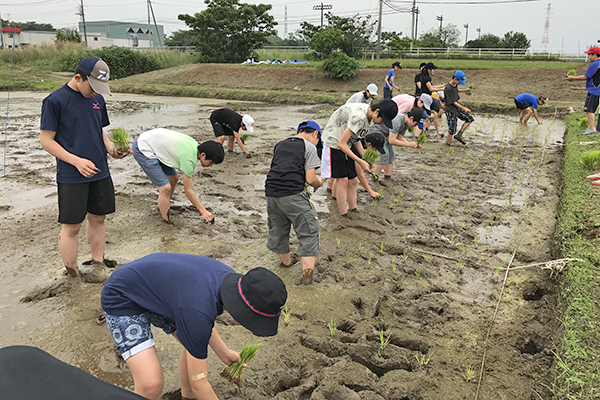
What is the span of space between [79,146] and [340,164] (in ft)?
9.70

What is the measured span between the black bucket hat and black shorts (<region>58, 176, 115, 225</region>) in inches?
91.6

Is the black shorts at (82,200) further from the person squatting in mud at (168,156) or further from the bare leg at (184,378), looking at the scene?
the bare leg at (184,378)

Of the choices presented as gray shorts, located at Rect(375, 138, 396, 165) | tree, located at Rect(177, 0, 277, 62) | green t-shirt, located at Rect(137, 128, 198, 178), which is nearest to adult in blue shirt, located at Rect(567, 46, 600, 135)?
gray shorts, located at Rect(375, 138, 396, 165)

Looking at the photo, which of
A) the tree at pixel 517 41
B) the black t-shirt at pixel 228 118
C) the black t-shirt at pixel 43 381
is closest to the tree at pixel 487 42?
the tree at pixel 517 41

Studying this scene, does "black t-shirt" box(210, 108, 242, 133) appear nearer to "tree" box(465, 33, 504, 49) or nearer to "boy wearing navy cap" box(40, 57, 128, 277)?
"boy wearing navy cap" box(40, 57, 128, 277)

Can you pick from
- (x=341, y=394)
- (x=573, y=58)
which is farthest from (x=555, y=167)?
(x=573, y=58)

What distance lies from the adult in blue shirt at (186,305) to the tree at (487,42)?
157 ft

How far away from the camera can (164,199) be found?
17.4 feet

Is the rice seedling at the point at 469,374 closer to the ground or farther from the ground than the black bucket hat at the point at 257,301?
closer to the ground

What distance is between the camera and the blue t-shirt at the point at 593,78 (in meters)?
8.85

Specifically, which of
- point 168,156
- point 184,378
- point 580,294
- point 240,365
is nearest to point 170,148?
point 168,156

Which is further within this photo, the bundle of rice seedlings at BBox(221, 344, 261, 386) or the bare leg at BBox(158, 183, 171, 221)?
the bare leg at BBox(158, 183, 171, 221)

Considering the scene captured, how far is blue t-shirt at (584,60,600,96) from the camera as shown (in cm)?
885

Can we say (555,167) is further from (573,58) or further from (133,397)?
(573,58)
